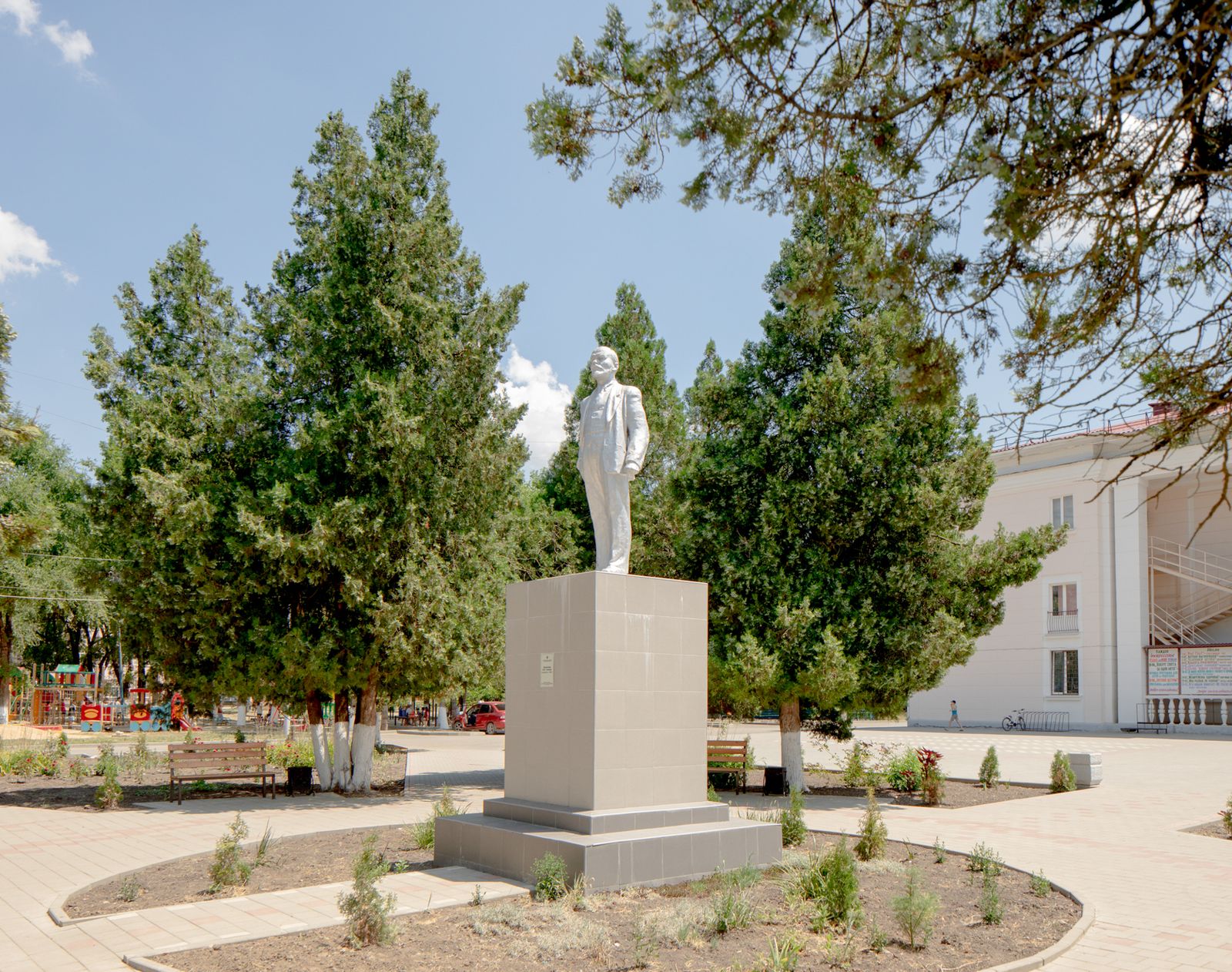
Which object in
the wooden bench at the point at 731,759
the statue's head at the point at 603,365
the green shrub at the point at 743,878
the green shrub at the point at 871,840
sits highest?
the statue's head at the point at 603,365

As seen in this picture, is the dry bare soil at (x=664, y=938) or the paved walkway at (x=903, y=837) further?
the paved walkway at (x=903, y=837)

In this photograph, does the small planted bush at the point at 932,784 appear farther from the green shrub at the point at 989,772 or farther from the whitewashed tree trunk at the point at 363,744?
the whitewashed tree trunk at the point at 363,744

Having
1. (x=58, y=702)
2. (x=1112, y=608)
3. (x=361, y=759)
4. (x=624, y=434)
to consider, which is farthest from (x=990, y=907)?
(x=58, y=702)

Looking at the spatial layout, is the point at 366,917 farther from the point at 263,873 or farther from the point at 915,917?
the point at 915,917

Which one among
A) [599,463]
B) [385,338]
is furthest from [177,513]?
[599,463]

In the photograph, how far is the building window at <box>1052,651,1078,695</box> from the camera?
37.2 metres

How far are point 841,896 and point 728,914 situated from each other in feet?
2.81

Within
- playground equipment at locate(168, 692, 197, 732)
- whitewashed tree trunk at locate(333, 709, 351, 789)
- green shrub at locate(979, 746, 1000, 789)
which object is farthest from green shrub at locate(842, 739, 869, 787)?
playground equipment at locate(168, 692, 197, 732)

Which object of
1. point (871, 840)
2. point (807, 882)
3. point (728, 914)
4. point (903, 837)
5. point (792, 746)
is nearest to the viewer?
point (728, 914)

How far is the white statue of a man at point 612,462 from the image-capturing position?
10.3 meters

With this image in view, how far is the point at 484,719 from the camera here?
4334 cm

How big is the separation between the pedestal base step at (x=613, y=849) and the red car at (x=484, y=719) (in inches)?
1289

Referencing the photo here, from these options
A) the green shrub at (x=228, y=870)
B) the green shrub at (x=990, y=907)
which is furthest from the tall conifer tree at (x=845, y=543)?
the green shrub at (x=228, y=870)

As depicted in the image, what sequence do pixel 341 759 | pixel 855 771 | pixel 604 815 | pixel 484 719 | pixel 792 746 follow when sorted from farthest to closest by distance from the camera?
pixel 484 719
pixel 855 771
pixel 792 746
pixel 341 759
pixel 604 815
